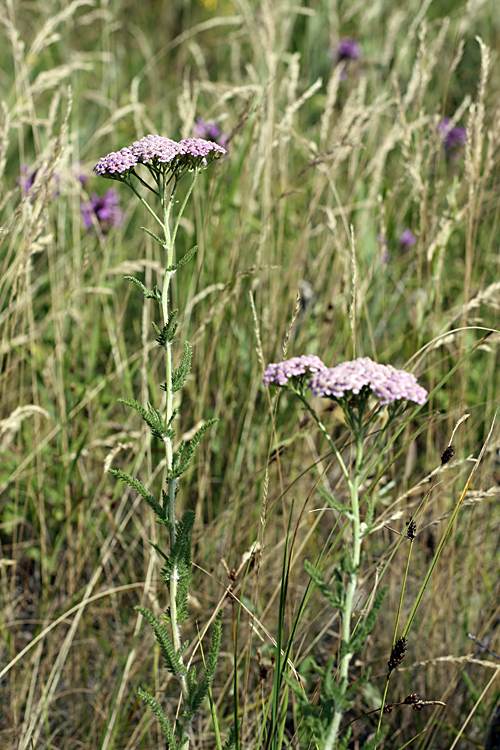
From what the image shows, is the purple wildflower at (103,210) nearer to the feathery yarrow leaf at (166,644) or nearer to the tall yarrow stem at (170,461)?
the tall yarrow stem at (170,461)

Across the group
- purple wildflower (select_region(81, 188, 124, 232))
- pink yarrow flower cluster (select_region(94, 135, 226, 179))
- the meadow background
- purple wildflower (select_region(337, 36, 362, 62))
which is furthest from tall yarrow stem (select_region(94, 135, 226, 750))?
Result: purple wildflower (select_region(337, 36, 362, 62))

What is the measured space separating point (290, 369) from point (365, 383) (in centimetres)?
12

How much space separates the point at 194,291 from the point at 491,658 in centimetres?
137

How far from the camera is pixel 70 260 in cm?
290

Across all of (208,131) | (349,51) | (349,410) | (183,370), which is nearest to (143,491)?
(183,370)

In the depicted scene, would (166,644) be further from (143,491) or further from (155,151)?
(155,151)

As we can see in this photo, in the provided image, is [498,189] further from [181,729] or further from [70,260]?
[181,729]

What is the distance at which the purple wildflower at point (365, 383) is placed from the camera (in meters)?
0.91

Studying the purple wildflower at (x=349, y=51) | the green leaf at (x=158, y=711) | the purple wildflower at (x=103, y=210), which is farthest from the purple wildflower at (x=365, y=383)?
the purple wildflower at (x=349, y=51)

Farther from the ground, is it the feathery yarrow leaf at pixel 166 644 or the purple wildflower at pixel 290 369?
the purple wildflower at pixel 290 369

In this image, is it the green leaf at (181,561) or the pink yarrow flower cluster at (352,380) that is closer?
the pink yarrow flower cluster at (352,380)

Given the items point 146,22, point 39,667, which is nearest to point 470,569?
point 39,667

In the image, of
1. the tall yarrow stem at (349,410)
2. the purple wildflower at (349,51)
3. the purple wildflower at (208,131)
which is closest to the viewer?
the tall yarrow stem at (349,410)

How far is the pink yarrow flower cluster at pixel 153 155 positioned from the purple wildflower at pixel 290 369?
1.27 ft
